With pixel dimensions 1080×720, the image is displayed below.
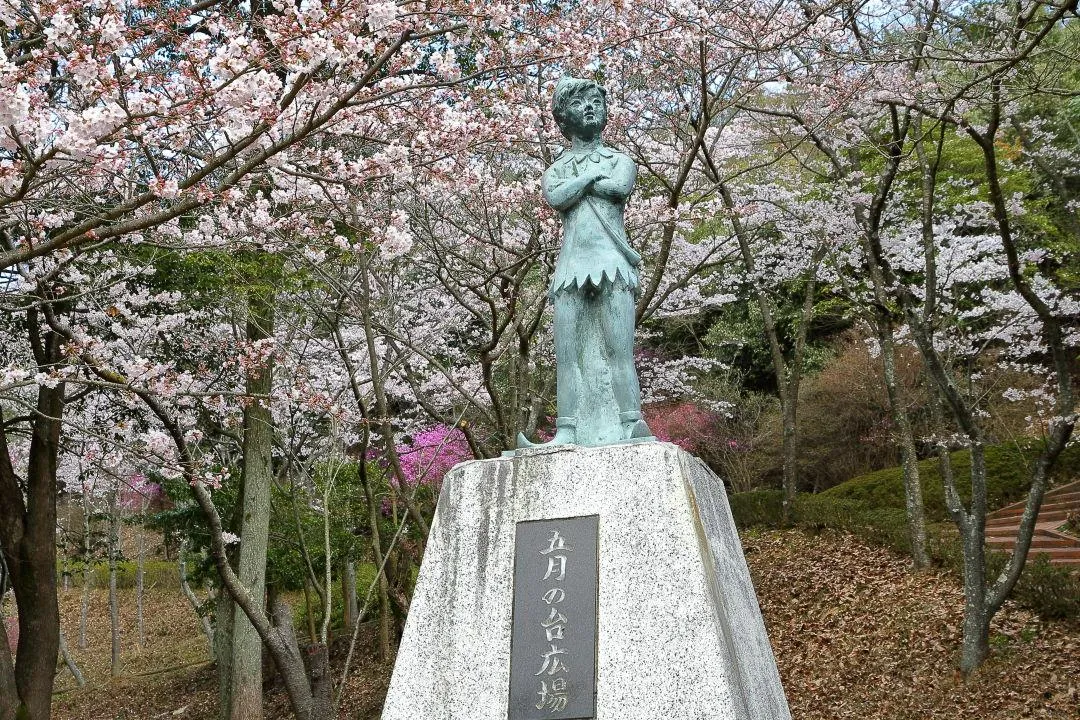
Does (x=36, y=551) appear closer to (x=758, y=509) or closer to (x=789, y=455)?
(x=789, y=455)

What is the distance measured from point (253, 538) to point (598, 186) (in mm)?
8452

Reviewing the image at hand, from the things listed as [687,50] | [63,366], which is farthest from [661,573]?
[687,50]

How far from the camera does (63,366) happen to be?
7172 mm

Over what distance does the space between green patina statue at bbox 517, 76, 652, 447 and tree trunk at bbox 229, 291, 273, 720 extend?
23.8 feet

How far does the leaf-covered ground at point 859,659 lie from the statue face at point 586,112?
6.96m

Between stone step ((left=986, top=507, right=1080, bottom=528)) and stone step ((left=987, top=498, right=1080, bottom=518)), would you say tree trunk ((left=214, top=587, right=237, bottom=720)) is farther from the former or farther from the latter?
stone step ((left=987, top=498, right=1080, bottom=518))

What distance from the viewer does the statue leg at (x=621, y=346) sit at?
4656 millimetres

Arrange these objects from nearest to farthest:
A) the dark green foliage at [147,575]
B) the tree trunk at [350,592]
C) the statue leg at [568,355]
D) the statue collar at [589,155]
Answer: the statue leg at [568,355]
the statue collar at [589,155]
the tree trunk at [350,592]
the dark green foliage at [147,575]

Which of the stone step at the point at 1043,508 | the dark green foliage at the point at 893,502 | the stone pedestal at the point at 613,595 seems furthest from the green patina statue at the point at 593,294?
the stone step at the point at 1043,508

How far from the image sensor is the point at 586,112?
4.93 m

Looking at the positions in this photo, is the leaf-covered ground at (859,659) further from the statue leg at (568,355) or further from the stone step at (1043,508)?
the statue leg at (568,355)

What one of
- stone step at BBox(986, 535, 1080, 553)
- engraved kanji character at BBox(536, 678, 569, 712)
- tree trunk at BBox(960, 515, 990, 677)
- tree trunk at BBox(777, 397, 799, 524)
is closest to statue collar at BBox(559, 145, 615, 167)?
engraved kanji character at BBox(536, 678, 569, 712)

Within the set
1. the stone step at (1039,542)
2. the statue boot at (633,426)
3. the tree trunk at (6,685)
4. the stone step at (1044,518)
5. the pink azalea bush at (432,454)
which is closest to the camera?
the statue boot at (633,426)

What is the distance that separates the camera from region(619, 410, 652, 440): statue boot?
4.56m
